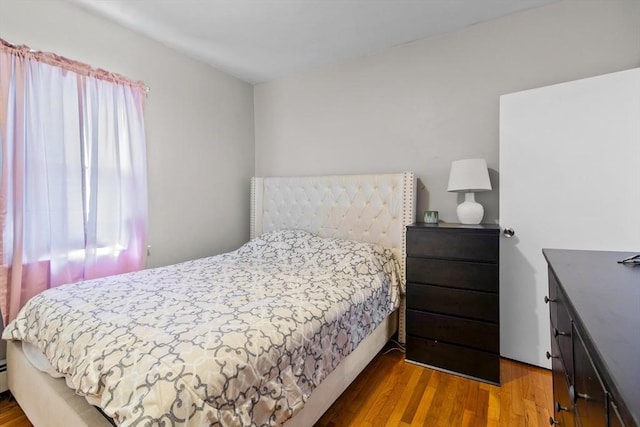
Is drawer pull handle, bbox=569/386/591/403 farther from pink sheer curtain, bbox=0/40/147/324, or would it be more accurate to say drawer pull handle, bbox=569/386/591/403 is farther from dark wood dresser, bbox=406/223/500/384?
pink sheer curtain, bbox=0/40/147/324

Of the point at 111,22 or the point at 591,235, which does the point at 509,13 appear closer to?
the point at 591,235

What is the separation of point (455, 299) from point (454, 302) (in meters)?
0.02

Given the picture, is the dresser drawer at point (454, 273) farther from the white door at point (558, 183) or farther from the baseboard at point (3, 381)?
the baseboard at point (3, 381)

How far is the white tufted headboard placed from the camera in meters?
2.46

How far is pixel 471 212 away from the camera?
7.14ft

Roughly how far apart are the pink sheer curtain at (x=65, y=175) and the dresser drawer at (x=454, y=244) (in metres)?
2.10

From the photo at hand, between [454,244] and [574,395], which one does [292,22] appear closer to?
[454,244]

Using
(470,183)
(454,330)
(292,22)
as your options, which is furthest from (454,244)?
(292,22)

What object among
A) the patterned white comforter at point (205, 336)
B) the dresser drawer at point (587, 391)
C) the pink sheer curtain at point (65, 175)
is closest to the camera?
the dresser drawer at point (587, 391)

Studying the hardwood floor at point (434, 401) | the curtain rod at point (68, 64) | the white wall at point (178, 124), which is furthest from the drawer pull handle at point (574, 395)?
the curtain rod at point (68, 64)

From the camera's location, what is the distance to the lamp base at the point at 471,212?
218cm

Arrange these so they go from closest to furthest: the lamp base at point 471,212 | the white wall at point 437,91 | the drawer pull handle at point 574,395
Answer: the drawer pull handle at point 574,395 → the white wall at point 437,91 → the lamp base at point 471,212

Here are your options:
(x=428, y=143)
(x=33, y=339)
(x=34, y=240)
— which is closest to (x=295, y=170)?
(x=428, y=143)

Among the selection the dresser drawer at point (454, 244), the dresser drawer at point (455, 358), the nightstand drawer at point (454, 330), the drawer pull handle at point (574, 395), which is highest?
the dresser drawer at point (454, 244)
